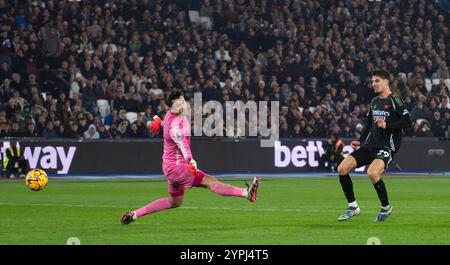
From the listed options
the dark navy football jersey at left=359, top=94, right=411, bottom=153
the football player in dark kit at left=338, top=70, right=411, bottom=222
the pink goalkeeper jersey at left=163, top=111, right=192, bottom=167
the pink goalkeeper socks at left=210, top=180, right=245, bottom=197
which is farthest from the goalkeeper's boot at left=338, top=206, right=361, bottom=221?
the pink goalkeeper jersey at left=163, top=111, right=192, bottom=167

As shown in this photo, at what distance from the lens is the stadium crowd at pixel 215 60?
34.6 meters

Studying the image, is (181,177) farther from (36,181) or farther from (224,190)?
(36,181)

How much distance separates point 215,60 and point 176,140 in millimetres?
23009

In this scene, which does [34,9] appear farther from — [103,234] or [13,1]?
[103,234]

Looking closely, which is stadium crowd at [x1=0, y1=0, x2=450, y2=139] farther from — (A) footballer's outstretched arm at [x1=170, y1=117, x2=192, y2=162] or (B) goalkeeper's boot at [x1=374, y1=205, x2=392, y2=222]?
(B) goalkeeper's boot at [x1=374, y1=205, x2=392, y2=222]

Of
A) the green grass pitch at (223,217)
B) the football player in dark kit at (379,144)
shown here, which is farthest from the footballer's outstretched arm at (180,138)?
the football player in dark kit at (379,144)

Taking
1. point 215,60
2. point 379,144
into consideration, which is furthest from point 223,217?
point 215,60

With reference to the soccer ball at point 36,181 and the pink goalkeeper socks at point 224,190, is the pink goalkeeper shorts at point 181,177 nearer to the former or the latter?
the pink goalkeeper socks at point 224,190

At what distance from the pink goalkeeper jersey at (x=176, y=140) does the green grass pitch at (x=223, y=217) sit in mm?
1070

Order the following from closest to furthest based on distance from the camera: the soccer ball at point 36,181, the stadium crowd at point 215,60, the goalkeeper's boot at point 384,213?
the goalkeeper's boot at point 384,213, the soccer ball at point 36,181, the stadium crowd at point 215,60

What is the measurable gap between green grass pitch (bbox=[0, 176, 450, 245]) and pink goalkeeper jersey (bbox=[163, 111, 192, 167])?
42.1 inches

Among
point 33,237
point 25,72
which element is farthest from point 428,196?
point 25,72

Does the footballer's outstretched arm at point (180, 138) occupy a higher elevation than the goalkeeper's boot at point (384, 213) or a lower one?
higher

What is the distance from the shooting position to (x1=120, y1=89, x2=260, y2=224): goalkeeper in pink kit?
1577 centimetres
